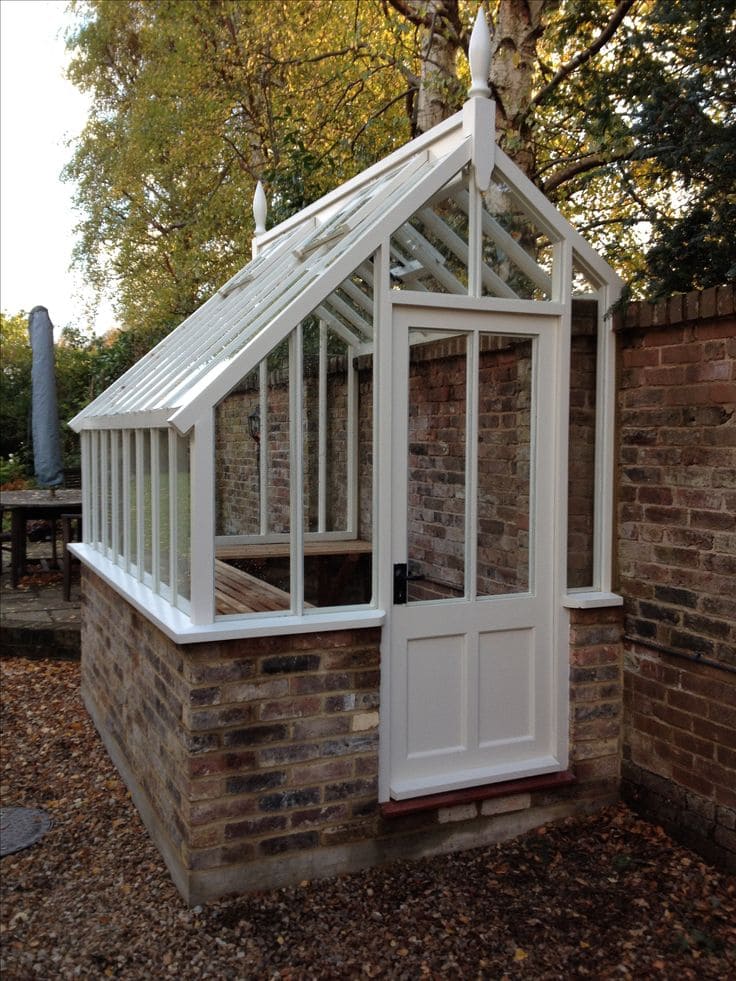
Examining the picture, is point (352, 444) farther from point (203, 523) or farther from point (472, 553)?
point (203, 523)

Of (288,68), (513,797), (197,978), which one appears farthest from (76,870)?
(288,68)

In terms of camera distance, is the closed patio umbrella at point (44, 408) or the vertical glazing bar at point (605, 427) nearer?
the vertical glazing bar at point (605, 427)

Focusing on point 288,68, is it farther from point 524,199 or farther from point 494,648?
point 494,648

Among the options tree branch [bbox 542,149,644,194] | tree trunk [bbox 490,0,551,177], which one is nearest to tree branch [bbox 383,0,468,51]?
tree trunk [bbox 490,0,551,177]

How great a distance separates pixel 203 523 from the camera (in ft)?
11.9

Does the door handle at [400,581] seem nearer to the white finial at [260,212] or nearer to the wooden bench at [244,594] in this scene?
the wooden bench at [244,594]

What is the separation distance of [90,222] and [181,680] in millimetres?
17017

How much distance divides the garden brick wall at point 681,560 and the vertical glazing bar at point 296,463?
5.14 ft

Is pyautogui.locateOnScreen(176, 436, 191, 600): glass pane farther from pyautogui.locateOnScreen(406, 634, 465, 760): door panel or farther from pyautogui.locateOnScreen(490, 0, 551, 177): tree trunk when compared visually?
pyautogui.locateOnScreen(490, 0, 551, 177): tree trunk

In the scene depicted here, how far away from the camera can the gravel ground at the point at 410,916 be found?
334 cm

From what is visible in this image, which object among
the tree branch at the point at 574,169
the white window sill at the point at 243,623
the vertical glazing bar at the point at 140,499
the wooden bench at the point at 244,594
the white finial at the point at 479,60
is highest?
the tree branch at the point at 574,169

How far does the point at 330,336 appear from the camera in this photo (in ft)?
13.8

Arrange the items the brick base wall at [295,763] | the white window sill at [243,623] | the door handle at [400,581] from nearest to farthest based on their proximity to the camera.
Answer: the white window sill at [243,623] < the brick base wall at [295,763] < the door handle at [400,581]

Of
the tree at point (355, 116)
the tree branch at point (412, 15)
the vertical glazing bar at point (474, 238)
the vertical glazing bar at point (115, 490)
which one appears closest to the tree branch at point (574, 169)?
the tree at point (355, 116)
